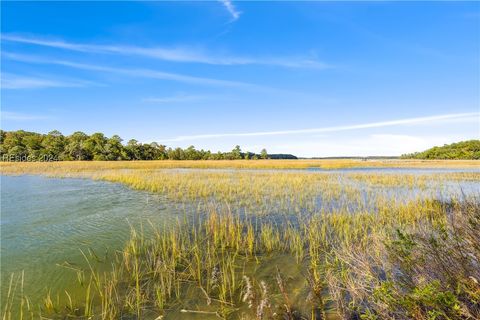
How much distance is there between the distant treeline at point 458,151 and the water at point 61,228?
13374 centimetres

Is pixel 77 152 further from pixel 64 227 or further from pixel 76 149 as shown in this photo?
pixel 64 227

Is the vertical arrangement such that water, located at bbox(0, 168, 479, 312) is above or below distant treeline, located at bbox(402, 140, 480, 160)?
below

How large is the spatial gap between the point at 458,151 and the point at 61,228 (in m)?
144

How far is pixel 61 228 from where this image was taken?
32.1ft

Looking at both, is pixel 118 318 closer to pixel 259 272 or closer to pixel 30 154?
pixel 259 272

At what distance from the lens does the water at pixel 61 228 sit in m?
6.31

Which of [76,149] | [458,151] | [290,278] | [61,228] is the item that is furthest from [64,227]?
[458,151]

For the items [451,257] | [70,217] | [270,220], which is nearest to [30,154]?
[70,217]

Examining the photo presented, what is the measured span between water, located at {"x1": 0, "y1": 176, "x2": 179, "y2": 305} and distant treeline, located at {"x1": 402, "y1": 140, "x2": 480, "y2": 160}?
439 feet

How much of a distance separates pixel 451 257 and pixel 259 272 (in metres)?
3.88

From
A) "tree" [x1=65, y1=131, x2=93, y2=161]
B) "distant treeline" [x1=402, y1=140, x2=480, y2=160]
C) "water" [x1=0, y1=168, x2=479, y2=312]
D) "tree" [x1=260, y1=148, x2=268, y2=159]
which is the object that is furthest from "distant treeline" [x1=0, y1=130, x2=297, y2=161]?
"distant treeline" [x1=402, y1=140, x2=480, y2=160]

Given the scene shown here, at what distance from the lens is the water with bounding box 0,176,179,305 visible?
249 inches

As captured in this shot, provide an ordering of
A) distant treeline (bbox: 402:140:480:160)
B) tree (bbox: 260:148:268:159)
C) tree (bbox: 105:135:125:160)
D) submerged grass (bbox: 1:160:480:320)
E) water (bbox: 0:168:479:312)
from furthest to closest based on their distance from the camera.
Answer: tree (bbox: 260:148:268:159), distant treeline (bbox: 402:140:480:160), tree (bbox: 105:135:125:160), water (bbox: 0:168:479:312), submerged grass (bbox: 1:160:480:320)

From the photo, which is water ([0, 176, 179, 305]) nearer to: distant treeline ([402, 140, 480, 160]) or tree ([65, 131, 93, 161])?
tree ([65, 131, 93, 161])
